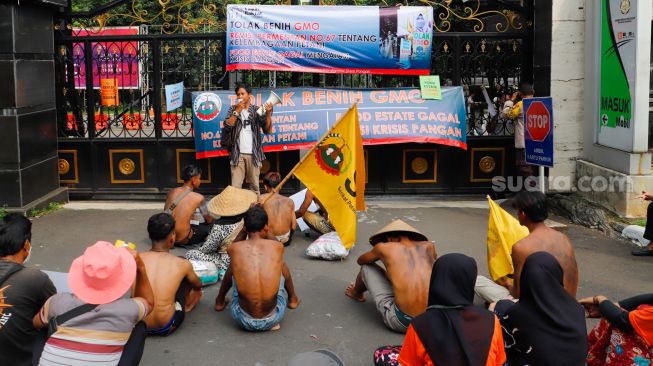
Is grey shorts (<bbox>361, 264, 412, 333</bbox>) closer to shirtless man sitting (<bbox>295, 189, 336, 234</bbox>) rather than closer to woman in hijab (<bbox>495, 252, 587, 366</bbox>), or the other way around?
woman in hijab (<bbox>495, 252, 587, 366</bbox>)

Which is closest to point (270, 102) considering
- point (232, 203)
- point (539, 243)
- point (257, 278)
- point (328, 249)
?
point (232, 203)

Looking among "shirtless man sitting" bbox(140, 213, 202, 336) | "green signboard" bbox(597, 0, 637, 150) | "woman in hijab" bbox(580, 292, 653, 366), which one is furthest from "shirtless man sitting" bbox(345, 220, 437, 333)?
"green signboard" bbox(597, 0, 637, 150)

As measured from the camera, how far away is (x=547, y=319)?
415cm

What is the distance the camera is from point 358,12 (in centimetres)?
1083

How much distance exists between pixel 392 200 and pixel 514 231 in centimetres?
506

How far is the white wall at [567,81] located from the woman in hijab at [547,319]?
22.8ft

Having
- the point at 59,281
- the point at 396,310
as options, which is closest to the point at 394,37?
the point at 396,310

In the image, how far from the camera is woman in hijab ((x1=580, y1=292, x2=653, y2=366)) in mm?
4348

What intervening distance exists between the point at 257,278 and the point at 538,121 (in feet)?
16.0

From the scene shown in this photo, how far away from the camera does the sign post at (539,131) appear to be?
30.0 ft

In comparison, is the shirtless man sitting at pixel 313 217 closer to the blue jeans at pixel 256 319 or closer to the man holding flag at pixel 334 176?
the man holding flag at pixel 334 176

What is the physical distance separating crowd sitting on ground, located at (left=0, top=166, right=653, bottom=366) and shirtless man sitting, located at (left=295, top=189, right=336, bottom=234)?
2.39 m

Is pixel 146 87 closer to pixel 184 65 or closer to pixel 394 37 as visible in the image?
pixel 184 65

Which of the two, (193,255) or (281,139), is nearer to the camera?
(193,255)
